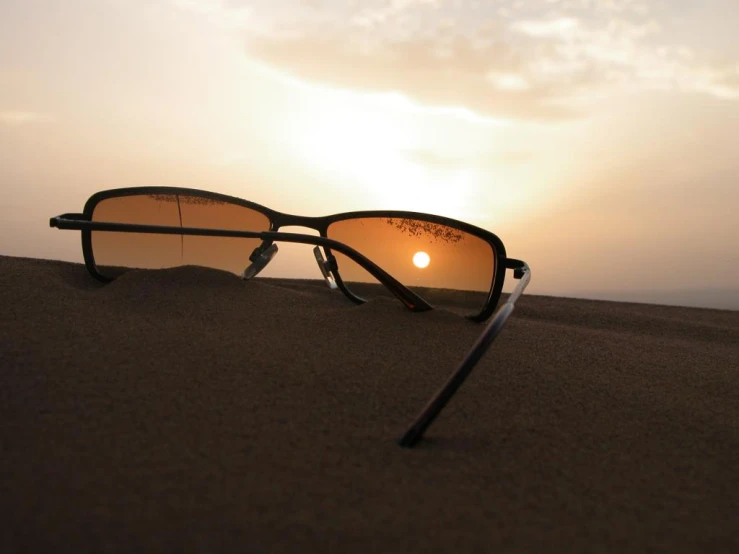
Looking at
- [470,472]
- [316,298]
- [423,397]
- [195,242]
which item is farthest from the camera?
[195,242]

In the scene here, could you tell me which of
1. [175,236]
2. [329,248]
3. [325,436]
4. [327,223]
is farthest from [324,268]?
[325,436]

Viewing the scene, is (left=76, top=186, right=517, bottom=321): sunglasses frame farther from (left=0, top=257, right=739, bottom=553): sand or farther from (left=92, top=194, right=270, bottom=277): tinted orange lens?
(left=0, top=257, right=739, bottom=553): sand

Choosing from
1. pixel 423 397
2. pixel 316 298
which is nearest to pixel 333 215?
pixel 316 298

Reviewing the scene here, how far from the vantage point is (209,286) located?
1196 mm

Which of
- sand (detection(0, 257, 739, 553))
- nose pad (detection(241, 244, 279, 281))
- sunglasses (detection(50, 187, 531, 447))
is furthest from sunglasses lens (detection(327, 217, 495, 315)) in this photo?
sand (detection(0, 257, 739, 553))

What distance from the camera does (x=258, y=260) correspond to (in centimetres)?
154

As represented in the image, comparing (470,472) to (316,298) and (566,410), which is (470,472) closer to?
(566,410)

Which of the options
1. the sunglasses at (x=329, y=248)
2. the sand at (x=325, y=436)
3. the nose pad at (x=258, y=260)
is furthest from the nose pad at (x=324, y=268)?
the sand at (x=325, y=436)

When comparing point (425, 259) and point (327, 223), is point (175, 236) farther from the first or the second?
point (425, 259)

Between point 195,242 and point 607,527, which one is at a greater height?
point 195,242

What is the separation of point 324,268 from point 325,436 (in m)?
0.98

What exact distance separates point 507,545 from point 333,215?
1203 millimetres

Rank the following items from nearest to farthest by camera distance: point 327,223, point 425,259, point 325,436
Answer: point 325,436
point 425,259
point 327,223

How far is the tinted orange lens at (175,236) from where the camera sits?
144cm
